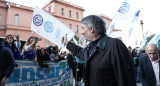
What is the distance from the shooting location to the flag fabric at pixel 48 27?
4.16 meters

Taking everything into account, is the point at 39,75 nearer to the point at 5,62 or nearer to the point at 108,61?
the point at 5,62

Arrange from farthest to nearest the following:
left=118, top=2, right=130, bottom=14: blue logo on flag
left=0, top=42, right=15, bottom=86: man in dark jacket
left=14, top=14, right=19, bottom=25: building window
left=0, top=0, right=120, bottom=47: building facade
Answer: left=14, top=14, right=19, bottom=25: building window, left=0, top=0, right=120, bottom=47: building facade, left=118, top=2, right=130, bottom=14: blue logo on flag, left=0, top=42, right=15, bottom=86: man in dark jacket

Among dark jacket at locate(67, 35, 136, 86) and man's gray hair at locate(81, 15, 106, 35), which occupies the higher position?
man's gray hair at locate(81, 15, 106, 35)

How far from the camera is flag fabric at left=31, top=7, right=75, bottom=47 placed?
4.16 metres

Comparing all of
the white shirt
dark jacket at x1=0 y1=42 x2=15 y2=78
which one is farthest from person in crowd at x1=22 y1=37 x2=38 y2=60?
the white shirt

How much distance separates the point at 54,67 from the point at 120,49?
4.66m

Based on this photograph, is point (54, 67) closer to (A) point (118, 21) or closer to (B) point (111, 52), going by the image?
(A) point (118, 21)

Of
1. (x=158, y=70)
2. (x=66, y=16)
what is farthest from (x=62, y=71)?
(x=66, y=16)

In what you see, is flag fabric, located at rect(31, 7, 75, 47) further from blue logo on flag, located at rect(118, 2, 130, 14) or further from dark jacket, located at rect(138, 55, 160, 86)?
dark jacket, located at rect(138, 55, 160, 86)

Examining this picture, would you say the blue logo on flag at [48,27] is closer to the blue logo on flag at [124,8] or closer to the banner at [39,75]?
the banner at [39,75]

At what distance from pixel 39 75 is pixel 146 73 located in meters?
3.74

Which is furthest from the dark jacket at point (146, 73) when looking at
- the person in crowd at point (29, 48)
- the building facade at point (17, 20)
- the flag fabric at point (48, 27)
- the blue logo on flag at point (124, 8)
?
the building facade at point (17, 20)

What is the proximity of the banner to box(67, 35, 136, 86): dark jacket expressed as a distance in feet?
11.1

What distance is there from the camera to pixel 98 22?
5.66 ft
